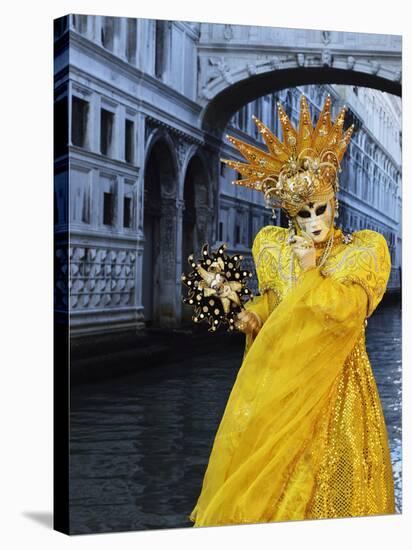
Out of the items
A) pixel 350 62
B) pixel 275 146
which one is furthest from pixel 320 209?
pixel 350 62

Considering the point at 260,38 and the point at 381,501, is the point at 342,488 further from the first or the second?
the point at 260,38

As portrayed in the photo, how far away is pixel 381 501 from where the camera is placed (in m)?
7.15

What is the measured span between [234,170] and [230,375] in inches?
47.9

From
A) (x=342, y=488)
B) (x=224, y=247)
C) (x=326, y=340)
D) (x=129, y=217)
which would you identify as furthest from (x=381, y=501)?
(x=129, y=217)

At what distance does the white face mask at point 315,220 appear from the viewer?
22.8 feet

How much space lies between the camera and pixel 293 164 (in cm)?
700

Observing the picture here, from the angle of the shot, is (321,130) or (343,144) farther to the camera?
(343,144)

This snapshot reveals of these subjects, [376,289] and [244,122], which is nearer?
[376,289]

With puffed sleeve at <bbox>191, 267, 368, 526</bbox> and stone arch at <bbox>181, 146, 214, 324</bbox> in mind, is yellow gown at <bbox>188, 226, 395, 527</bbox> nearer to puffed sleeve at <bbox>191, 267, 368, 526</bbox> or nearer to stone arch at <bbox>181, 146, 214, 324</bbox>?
puffed sleeve at <bbox>191, 267, 368, 526</bbox>

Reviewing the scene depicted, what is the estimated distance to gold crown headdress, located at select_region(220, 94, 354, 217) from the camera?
6992 mm

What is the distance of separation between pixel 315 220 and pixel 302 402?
3.51 ft

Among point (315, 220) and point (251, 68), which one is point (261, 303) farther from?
point (251, 68)

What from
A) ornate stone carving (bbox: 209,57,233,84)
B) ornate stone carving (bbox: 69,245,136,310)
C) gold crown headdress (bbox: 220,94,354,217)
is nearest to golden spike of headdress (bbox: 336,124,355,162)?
gold crown headdress (bbox: 220,94,354,217)

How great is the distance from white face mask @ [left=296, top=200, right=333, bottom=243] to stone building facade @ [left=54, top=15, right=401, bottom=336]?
189 millimetres
